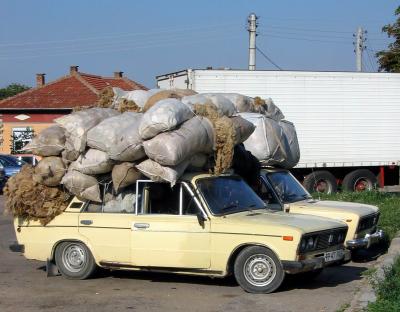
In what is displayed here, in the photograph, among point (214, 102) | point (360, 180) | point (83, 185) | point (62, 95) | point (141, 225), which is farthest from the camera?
point (62, 95)

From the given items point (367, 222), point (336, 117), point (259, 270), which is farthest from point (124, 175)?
point (336, 117)

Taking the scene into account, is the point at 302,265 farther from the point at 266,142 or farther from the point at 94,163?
the point at 266,142

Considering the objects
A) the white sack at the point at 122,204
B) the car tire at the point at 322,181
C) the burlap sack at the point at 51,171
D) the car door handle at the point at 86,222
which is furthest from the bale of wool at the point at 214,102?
the car tire at the point at 322,181

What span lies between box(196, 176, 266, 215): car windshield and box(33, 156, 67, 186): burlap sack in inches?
72.3

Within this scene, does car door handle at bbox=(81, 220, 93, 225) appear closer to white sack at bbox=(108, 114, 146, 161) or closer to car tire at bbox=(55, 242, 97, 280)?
car tire at bbox=(55, 242, 97, 280)

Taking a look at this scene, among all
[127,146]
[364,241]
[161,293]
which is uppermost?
[127,146]

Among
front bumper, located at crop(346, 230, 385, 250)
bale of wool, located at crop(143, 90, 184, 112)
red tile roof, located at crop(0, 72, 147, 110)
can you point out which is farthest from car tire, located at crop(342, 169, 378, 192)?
red tile roof, located at crop(0, 72, 147, 110)

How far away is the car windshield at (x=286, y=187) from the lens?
11672mm

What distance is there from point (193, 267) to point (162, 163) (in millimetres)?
1291

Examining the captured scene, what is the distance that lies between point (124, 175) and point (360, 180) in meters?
15.1

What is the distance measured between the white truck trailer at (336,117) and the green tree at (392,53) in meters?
11.9

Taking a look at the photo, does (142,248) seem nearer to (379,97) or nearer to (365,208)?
(365,208)

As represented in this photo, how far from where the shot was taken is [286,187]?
11914mm

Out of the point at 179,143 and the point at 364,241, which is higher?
the point at 179,143
